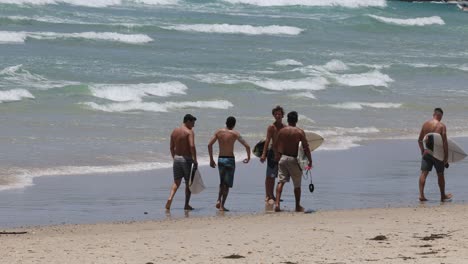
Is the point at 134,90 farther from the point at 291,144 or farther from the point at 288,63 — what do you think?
the point at 291,144

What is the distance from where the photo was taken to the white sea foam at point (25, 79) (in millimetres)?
28495

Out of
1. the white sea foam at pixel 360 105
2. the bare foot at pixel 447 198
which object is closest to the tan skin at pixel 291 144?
the bare foot at pixel 447 198

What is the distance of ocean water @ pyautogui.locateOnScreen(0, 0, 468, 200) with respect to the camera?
66.1ft

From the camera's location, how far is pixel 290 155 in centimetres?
1418

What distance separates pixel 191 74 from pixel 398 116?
28.5 ft

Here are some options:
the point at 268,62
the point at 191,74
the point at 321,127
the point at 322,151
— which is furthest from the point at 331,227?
the point at 268,62

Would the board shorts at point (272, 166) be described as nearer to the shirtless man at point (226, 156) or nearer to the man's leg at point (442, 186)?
the shirtless man at point (226, 156)

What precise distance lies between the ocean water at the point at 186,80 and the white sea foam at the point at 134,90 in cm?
5

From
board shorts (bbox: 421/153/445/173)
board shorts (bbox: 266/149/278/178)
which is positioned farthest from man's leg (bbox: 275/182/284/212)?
board shorts (bbox: 421/153/445/173)

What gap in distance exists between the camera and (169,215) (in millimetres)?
13938

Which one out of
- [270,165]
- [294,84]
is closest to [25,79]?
[294,84]

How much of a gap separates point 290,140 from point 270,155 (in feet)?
2.91

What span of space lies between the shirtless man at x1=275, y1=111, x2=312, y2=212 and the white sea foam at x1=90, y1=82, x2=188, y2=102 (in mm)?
13129

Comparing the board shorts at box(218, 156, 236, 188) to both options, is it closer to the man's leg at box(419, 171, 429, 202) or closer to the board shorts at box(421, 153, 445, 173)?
the man's leg at box(419, 171, 429, 202)
